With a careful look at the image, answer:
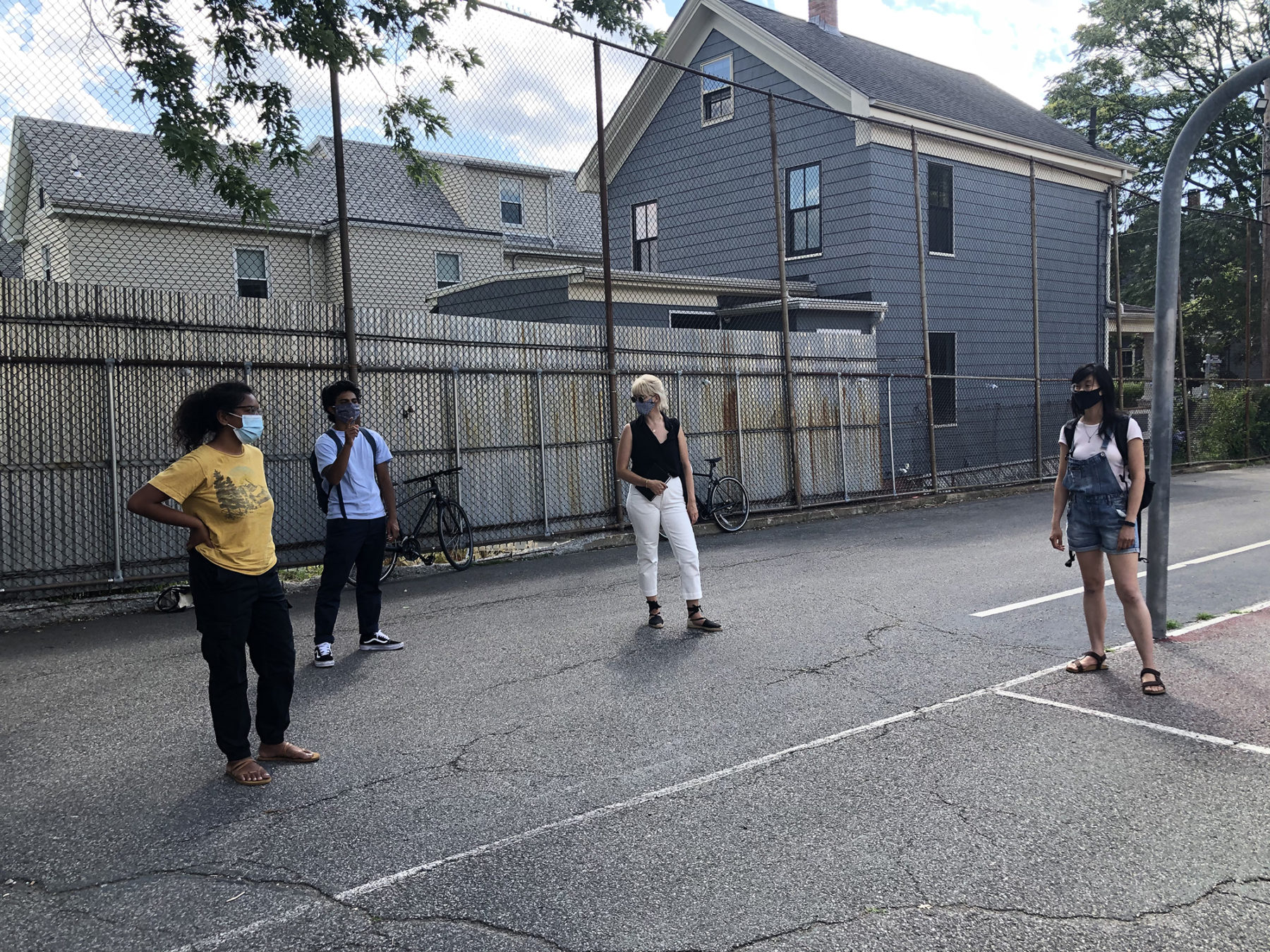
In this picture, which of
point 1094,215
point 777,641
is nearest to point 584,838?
point 777,641

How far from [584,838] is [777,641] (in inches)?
134

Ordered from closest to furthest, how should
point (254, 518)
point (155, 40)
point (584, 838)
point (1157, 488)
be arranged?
1. point (584, 838)
2. point (254, 518)
3. point (1157, 488)
4. point (155, 40)

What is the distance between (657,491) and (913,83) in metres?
19.9

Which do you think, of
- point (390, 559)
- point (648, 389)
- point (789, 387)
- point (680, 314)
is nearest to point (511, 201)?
point (680, 314)

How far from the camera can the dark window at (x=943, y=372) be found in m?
21.2

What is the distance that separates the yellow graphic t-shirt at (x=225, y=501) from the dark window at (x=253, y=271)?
21.1 metres

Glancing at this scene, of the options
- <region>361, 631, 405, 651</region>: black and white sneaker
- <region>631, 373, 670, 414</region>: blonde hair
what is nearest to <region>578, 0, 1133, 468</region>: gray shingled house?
<region>631, 373, 670, 414</region>: blonde hair

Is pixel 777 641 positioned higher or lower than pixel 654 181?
lower

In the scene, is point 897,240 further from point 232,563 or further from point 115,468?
point 232,563

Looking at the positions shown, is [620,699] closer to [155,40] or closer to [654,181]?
[155,40]

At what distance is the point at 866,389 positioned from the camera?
655 inches

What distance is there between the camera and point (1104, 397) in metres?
6.04

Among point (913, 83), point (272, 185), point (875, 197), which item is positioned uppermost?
point (913, 83)

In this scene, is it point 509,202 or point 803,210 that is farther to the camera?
point 509,202
